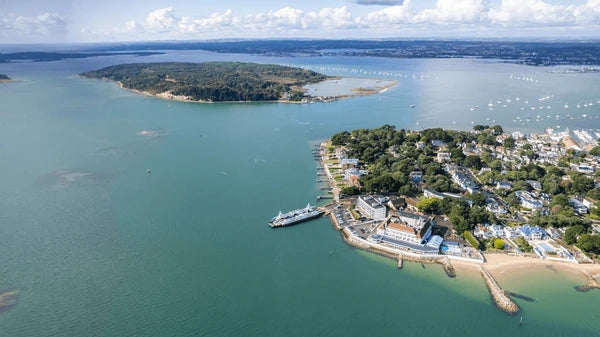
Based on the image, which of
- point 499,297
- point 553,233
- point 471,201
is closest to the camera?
point 499,297

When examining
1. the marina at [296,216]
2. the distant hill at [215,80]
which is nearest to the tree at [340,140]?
the marina at [296,216]

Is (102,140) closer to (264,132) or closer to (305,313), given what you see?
(264,132)

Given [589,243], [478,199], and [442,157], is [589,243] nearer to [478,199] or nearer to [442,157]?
[478,199]

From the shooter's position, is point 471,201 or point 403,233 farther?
point 471,201

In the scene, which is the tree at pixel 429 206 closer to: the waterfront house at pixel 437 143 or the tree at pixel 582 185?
the tree at pixel 582 185

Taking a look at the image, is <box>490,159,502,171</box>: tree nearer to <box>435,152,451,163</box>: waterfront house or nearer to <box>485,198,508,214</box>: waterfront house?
<box>435,152,451,163</box>: waterfront house

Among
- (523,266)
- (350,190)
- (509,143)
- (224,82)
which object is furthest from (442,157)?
(224,82)
